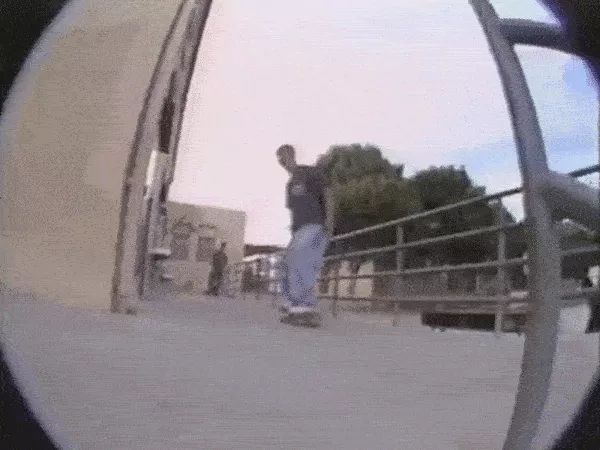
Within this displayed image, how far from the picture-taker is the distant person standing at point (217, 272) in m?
0.87

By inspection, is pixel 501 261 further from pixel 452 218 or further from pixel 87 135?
pixel 87 135

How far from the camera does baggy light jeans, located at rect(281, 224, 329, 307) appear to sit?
0.86m

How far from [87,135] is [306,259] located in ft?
0.68

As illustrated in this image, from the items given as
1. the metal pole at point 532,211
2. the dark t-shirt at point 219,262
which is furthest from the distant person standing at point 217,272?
the metal pole at point 532,211

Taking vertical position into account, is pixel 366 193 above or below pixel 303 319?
above

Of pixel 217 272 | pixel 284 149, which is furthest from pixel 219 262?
pixel 284 149

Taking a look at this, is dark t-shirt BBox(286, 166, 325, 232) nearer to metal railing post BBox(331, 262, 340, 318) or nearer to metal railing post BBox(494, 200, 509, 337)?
metal railing post BBox(331, 262, 340, 318)

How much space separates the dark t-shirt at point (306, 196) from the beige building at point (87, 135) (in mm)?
107

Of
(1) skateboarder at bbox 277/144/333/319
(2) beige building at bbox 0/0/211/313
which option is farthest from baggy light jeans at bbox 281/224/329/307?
(2) beige building at bbox 0/0/211/313

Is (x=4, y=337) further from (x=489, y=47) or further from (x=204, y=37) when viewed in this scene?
(x=489, y=47)

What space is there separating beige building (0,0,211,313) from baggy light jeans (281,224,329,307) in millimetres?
127

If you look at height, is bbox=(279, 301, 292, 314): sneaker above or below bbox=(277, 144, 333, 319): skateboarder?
below

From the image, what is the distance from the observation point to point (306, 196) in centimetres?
85

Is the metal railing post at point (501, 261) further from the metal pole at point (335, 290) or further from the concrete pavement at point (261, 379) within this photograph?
the metal pole at point (335, 290)
